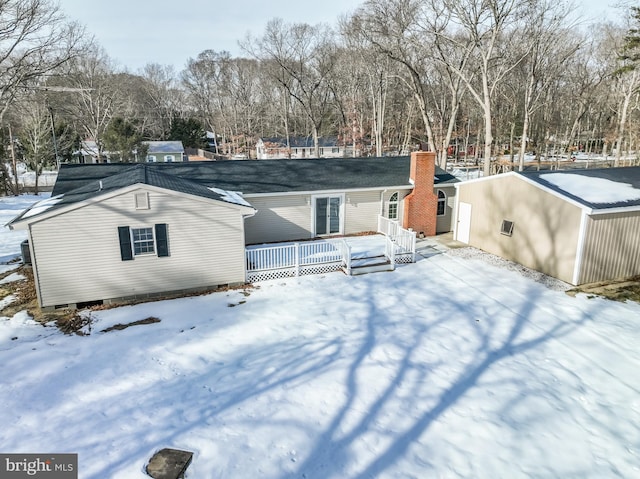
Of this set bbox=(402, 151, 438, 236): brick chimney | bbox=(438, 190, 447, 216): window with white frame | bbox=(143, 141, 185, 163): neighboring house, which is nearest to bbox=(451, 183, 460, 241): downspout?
bbox=(402, 151, 438, 236): brick chimney

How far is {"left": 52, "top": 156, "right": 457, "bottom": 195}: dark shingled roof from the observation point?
15.1 m

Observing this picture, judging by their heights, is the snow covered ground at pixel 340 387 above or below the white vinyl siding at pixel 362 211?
below

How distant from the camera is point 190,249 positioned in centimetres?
1080

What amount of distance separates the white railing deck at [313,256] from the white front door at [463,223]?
→ 3398 mm

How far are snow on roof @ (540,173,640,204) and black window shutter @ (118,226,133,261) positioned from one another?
12.7 meters

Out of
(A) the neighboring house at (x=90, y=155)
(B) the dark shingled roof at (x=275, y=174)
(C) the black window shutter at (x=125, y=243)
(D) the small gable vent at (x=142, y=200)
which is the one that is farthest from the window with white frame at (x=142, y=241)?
(A) the neighboring house at (x=90, y=155)

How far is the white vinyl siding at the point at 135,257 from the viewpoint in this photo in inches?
380

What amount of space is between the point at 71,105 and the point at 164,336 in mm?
44877

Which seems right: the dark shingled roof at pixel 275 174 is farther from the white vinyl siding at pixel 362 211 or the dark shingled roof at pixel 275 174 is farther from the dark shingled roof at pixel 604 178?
the dark shingled roof at pixel 604 178

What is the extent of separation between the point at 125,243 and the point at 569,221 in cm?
1253

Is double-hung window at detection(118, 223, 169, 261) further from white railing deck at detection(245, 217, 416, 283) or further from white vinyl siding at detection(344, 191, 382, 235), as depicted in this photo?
white vinyl siding at detection(344, 191, 382, 235)

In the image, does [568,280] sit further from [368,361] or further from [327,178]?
[327,178]

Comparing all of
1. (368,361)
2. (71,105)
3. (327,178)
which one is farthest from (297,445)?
(71,105)

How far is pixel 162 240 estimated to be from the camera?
34.3 ft
